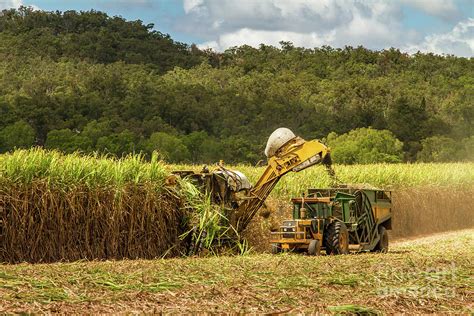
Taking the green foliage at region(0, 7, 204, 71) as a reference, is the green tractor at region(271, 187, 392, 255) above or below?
below

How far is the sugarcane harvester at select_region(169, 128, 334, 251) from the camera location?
18.5 meters

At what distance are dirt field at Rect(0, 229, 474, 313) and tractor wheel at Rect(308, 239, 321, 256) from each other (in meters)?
3.46

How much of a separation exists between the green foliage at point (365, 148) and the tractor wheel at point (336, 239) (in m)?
47.4

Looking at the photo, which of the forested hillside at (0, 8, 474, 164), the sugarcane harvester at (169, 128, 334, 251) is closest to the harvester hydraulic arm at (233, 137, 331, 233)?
the sugarcane harvester at (169, 128, 334, 251)

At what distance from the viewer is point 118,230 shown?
704 inches

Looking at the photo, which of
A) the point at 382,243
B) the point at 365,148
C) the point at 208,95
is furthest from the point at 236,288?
the point at 208,95

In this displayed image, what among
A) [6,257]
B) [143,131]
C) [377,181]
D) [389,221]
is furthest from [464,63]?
[6,257]

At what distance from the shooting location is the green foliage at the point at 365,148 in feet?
218

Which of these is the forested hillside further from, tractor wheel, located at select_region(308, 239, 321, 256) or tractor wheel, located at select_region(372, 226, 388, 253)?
tractor wheel, located at select_region(308, 239, 321, 256)

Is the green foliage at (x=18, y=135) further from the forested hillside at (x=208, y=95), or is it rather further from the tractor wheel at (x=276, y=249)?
the tractor wheel at (x=276, y=249)

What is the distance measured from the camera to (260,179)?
19.0 m

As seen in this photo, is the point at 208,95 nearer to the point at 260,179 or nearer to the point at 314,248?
the point at 260,179

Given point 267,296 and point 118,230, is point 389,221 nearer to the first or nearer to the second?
point 118,230

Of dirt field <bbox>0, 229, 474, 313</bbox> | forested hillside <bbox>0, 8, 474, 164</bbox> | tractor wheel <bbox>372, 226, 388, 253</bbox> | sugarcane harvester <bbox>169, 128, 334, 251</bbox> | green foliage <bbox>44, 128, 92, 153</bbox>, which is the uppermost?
forested hillside <bbox>0, 8, 474, 164</bbox>
